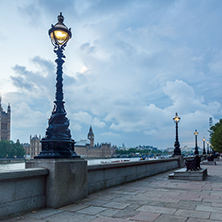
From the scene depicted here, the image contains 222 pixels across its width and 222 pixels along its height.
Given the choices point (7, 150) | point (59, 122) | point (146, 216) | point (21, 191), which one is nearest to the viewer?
point (146, 216)

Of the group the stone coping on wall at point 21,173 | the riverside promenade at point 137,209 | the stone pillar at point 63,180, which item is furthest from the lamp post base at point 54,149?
the riverside promenade at point 137,209

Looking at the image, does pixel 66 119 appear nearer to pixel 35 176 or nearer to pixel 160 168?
pixel 35 176

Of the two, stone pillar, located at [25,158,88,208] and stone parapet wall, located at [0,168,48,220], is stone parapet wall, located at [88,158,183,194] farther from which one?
stone parapet wall, located at [0,168,48,220]

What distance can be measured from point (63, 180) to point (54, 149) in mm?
882

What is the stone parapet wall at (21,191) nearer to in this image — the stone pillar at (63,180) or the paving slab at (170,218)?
the stone pillar at (63,180)

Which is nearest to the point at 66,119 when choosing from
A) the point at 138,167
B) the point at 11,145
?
the point at 138,167

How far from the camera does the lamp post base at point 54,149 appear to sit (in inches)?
271

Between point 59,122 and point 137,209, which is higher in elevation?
point 59,122

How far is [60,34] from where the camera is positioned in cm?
767

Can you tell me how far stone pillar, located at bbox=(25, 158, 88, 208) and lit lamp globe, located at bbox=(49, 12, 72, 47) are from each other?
3594 mm

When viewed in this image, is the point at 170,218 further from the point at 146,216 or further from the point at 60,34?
the point at 60,34

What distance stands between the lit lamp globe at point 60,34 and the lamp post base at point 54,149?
3034mm

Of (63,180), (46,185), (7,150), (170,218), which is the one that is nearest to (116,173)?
(63,180)

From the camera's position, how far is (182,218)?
5543mm
